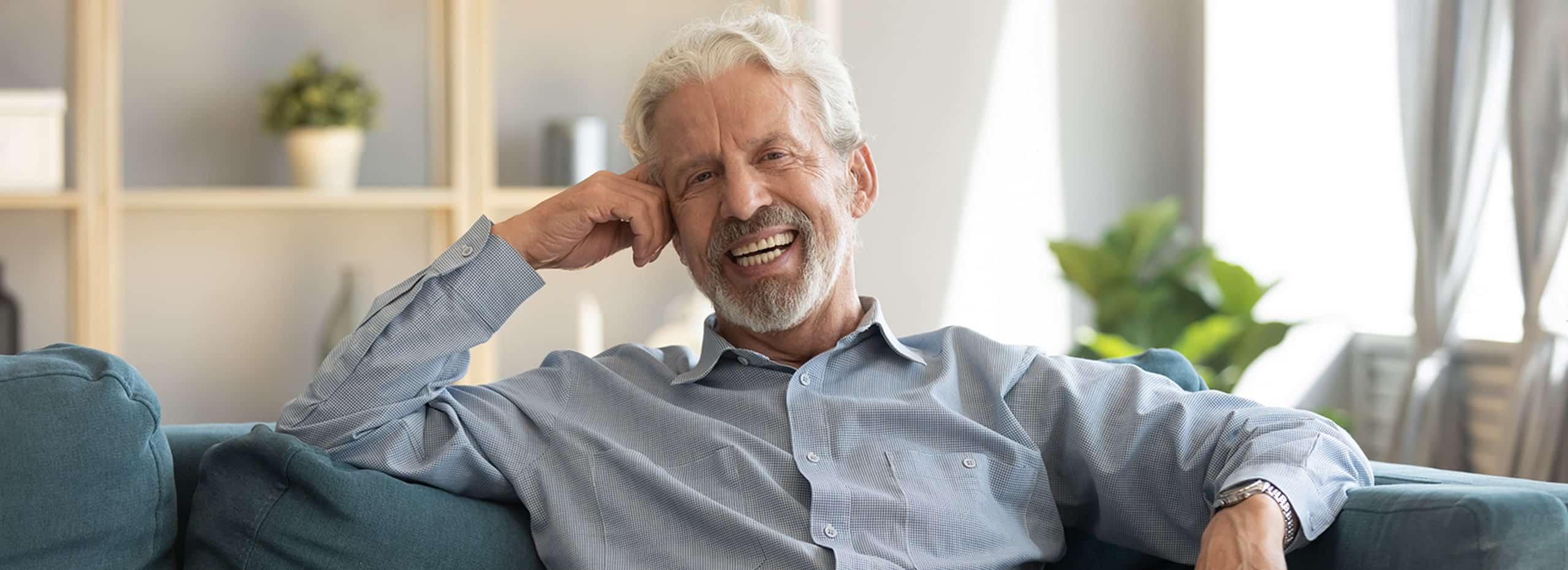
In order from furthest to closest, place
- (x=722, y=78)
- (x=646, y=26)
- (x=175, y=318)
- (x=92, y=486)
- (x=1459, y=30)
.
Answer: (x=646, y=26) < (x=175, y=318) < (x=1459, y=30) < (x=722, y=78) < (x=92, y=486)

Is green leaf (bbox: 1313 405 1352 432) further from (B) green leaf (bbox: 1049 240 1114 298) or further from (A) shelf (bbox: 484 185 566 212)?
(A) shelf (bbox: 484 185 566 212)

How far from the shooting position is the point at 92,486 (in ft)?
4.22

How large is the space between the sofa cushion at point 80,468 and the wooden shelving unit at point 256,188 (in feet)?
5.62

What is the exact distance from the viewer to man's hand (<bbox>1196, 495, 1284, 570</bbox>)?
4.04 ft

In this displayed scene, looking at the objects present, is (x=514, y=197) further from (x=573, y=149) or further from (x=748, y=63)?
(x=748, y=63)

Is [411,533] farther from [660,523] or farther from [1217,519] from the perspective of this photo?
[1217,519]

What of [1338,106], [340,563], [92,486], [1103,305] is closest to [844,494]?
[340,563]

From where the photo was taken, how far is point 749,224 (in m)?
1.67

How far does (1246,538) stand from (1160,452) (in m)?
0.24

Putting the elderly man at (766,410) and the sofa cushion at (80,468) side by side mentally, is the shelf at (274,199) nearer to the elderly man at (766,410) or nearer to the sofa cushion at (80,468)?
the elderly man at (766,410)

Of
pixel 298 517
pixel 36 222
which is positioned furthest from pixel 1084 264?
pixel 36 222

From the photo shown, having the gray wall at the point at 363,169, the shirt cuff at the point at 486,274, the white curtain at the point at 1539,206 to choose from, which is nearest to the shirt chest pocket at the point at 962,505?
the shirt cuff at the point at 486,274

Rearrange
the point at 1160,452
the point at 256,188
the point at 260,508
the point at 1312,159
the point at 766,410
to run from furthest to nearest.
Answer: the point at 1312,159 → the point at 256,188 → the point at 766,410 → the point at 1160,452 → the point at 260,508

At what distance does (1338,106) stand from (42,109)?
10.4 feet
